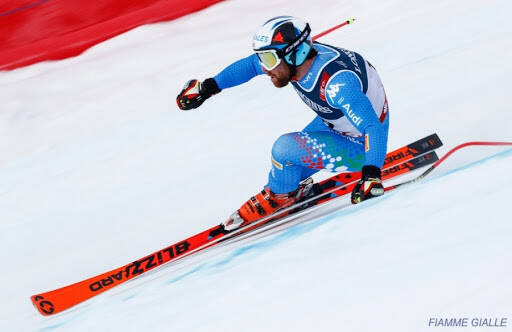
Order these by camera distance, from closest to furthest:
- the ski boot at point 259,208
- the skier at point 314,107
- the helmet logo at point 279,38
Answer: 1. the skier at point 314,107
2. the helmet logo at point 279,38
3. the ski boot at point 259,208

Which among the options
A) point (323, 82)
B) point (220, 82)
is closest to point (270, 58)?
point (323, 82)

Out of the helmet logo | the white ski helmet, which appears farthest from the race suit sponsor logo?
the helmet logo

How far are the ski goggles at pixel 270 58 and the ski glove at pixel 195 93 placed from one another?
0.56 metres

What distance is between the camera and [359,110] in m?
3.06

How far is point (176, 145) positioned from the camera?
16.5 feet

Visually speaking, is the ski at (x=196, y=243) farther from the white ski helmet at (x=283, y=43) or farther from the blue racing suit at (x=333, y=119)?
the white ski helmet at (x=283, y=43)

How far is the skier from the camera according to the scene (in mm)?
3059

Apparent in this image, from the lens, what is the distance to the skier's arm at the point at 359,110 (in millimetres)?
3016

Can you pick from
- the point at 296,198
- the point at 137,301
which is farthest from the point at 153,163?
the point at 137,301

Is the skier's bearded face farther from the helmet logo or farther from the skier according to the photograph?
the helmet logo

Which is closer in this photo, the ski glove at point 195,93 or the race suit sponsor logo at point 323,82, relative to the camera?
the race suit sponsor logo at point 323,82

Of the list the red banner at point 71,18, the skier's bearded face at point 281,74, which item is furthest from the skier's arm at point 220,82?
the red banner at point 71,18

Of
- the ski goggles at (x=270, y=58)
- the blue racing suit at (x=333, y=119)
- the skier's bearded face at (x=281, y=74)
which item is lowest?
the blue racing suit at (x=333, y=119)

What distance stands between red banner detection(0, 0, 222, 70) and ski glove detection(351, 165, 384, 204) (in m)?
4.22
